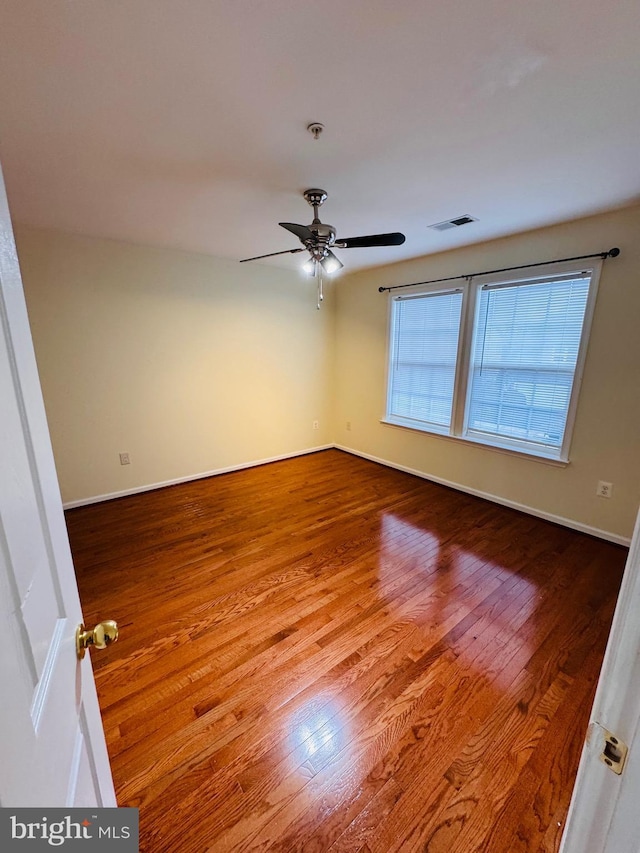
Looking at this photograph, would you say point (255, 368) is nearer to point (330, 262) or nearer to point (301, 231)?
point (330, 262)

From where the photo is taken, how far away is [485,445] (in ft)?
10.7

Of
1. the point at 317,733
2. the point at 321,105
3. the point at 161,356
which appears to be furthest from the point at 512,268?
the point at 317,733

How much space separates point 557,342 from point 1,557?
335cm

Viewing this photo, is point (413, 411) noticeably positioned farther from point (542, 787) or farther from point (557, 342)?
point (542, 787)

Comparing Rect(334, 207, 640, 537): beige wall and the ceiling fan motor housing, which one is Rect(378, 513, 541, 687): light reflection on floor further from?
the ceiling fan motor housing

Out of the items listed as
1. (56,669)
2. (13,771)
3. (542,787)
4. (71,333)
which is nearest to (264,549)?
(542,787)

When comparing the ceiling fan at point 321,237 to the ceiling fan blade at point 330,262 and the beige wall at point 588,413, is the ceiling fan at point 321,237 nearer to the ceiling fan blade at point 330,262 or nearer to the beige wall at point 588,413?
the ceiling fan blade at point 330,262

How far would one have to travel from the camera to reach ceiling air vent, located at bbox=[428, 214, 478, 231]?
254 cm

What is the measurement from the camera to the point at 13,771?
38cm

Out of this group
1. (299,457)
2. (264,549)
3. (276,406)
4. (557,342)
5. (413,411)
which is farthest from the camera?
(299,457)

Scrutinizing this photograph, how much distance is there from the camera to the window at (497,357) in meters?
2.72

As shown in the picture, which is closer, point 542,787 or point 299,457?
point 542,787

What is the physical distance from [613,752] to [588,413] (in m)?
2.78
